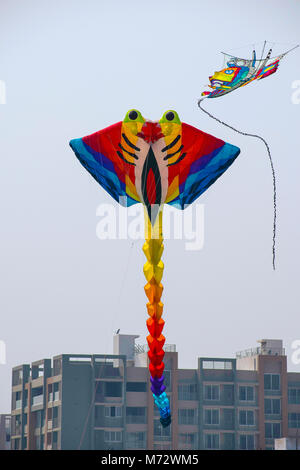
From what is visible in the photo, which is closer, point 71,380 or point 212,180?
point 212,180

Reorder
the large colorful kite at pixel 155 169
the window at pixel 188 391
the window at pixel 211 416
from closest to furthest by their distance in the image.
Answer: the large colorful kite at pixel 155 169, the window at pixel 188 391, the window at pixel 211 416

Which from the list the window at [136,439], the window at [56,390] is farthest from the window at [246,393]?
the window at [56,390]

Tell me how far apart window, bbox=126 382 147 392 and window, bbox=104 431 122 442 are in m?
4.85

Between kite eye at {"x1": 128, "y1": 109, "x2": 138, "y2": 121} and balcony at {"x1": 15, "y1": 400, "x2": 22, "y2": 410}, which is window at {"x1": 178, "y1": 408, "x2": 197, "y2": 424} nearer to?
balcony at {"x1": 15, "y1": 400, "x2": 22, "y2": 410}

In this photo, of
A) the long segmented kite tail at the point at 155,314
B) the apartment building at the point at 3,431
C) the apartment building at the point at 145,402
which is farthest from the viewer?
the apartment building at the point at 3,431

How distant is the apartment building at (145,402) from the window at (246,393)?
115mm

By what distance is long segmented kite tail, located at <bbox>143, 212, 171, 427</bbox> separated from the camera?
47.5 m

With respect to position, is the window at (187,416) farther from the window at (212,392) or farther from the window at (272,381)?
the window at (272,381)

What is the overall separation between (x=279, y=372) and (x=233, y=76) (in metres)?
85.7

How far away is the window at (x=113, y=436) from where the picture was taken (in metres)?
123

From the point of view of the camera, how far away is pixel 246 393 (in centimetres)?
13038

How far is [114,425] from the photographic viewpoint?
405 feet

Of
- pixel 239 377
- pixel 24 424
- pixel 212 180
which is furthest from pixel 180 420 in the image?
pixel 212 180
